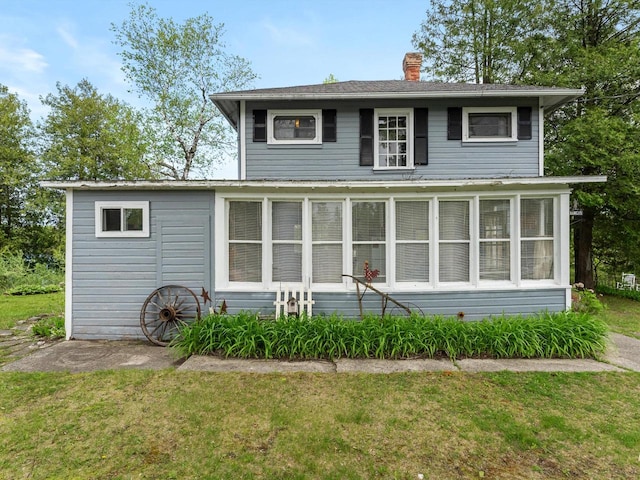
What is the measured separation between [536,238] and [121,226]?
7379mm

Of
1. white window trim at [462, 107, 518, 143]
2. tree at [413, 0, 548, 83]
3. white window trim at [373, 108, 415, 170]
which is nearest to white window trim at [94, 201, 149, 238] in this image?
white window trim at [373, 108, 415, 170]

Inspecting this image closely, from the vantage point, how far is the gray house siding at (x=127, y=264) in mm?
5379

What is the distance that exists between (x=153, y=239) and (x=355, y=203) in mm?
3646

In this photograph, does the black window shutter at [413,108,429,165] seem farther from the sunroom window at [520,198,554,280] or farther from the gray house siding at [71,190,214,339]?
the gray house siding at [71,190,214,339]

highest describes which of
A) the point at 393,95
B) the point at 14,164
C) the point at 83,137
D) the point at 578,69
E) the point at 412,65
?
the point at 83,137

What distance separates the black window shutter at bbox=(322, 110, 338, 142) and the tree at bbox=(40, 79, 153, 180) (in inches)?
537

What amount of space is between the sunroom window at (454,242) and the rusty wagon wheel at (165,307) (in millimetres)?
4467

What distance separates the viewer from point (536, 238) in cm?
551

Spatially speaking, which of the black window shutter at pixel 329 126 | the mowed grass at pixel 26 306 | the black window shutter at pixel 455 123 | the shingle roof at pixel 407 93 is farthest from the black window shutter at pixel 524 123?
the mowed grass at pixel 26 306

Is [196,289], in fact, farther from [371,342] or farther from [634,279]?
[634,279]

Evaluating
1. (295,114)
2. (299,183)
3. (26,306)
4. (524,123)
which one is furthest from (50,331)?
(524,123)

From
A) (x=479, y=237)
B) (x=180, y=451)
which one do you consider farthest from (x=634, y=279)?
(x=180, y=451)

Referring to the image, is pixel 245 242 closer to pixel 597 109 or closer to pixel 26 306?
pixel 26 306

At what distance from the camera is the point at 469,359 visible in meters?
4.56
